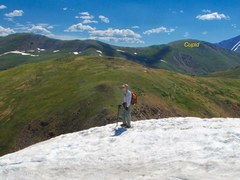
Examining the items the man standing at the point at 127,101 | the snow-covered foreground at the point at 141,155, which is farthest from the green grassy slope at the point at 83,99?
the snow-covered foreground at the point at 141,155

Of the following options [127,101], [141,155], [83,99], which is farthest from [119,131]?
[83,99]

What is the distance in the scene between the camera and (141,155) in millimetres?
24031

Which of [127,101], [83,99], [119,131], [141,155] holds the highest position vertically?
[127,101]

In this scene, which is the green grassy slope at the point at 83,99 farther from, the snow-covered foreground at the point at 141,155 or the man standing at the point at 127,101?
the snow-covered foreground at the point at 141,155

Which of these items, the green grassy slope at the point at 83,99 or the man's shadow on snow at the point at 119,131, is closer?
the man's shadow on snow at the point at 119,131

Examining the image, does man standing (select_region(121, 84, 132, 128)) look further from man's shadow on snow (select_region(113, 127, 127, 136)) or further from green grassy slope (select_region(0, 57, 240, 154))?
green grassy slope (select_region(0, 57, 240, 154))

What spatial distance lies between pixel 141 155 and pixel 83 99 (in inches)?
2350

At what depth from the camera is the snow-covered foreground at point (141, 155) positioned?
21.6 m

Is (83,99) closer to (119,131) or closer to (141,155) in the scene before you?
(119,131)

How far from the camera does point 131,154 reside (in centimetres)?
2434

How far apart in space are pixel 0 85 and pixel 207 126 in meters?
103

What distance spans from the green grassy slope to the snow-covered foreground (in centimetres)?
3959

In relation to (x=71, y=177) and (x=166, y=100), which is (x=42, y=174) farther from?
(x=166, y=100)

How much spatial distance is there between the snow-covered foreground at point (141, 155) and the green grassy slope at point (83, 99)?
39.6 m
